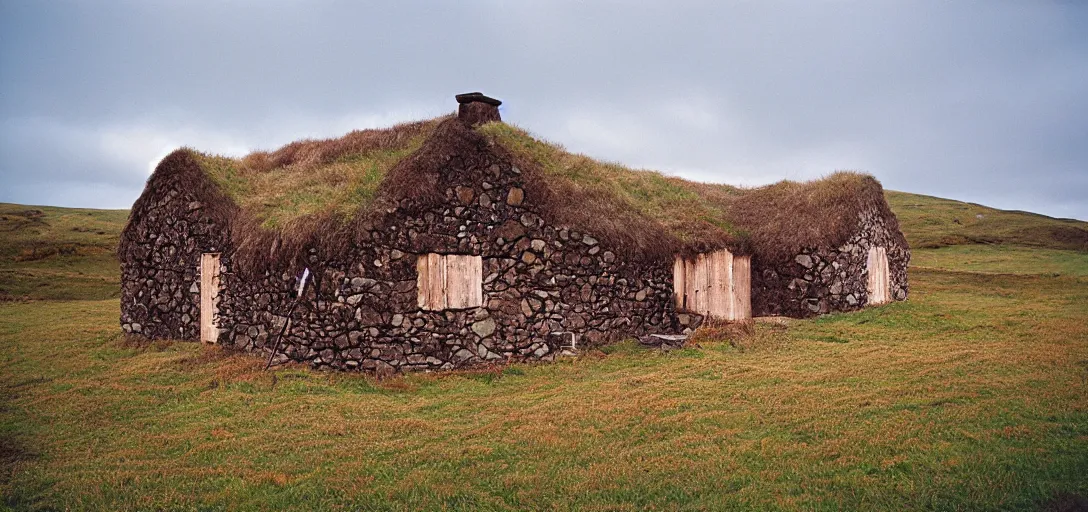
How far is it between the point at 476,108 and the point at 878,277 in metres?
13.3

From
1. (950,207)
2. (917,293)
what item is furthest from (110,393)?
(950,207)

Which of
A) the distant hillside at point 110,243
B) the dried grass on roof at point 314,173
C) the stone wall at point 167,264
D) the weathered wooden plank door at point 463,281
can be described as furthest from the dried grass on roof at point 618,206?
the distant hillside at point 110,243

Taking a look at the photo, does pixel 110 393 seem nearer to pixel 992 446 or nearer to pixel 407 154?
pixel 407 154

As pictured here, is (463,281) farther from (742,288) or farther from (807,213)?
(807,213)

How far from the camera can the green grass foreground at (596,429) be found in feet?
20.8

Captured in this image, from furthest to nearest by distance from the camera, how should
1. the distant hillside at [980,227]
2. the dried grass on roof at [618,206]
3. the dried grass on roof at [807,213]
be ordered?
the distant hillside at [980,227] → the dried grass on roof at [807,213] → the dried grass on roof at [618,206]

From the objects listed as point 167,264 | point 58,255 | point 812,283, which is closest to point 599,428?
point 812,283

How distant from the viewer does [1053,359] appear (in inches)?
422

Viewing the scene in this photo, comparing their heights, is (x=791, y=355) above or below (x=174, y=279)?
below

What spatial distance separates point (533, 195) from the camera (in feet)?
48.1

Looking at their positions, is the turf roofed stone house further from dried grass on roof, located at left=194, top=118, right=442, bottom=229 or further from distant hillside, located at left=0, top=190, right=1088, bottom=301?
distant hillside, located at left=0, top=190, right=1088, bottom=301

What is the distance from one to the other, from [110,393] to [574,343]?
368 inches

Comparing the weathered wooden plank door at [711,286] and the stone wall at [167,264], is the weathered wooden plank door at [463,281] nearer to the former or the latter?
the weathered wooden plank door at [711,286]

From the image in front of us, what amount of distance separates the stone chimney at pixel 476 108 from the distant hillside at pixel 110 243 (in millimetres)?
24703
